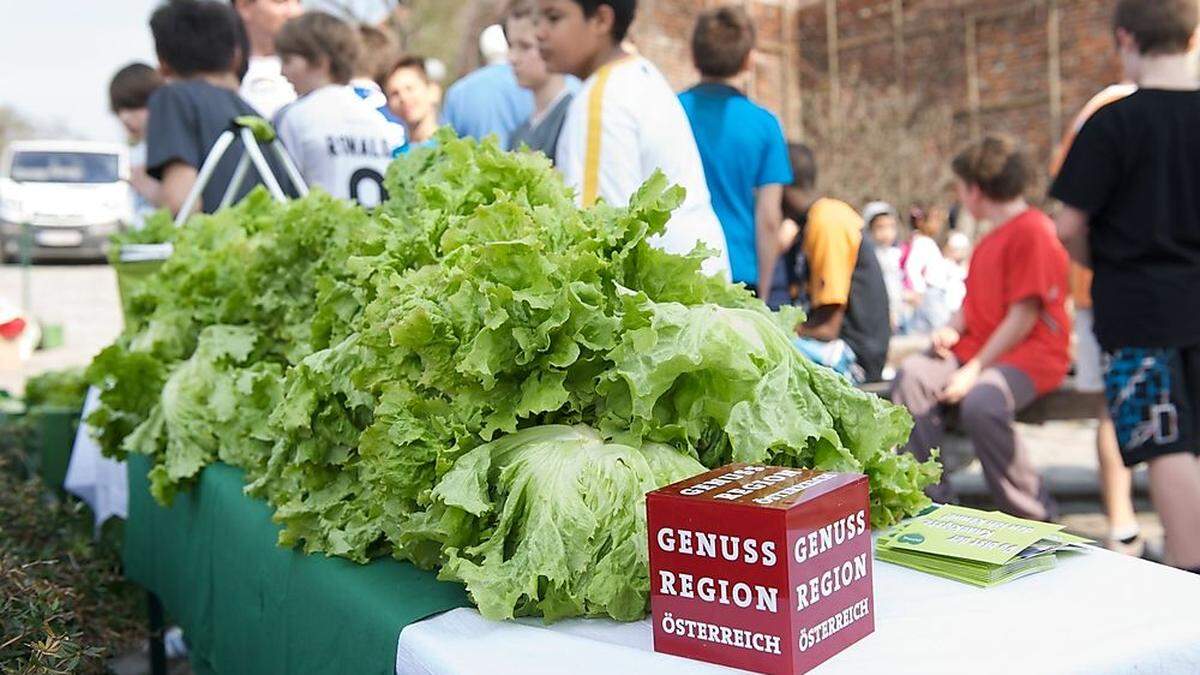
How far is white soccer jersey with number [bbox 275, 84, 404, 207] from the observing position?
4.18 meters

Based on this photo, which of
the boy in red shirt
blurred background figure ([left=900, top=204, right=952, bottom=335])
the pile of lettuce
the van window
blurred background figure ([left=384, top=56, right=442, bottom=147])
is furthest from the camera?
the van window

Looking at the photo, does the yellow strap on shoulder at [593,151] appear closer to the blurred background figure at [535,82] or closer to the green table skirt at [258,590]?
the blurred background figure at [535,82]

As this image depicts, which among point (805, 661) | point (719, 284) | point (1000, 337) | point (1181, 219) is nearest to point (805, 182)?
point (1000, 337)

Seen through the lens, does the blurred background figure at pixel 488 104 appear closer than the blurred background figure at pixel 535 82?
No

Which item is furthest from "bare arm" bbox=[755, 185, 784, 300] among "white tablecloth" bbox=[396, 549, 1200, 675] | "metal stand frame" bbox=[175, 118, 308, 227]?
"white tablecloth" bbox=[396, 549, 1200, 675]

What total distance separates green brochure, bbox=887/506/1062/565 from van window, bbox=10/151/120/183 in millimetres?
18635

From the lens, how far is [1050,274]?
4605 millimetres

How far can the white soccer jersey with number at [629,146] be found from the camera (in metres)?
2.96

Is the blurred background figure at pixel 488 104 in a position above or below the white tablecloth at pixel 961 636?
above

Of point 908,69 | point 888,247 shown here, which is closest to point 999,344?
point 888,247

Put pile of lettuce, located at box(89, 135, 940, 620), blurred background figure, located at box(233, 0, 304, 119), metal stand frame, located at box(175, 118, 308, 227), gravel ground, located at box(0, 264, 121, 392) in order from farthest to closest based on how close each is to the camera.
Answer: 1. gravel ground, located at box(0, 264, 121, 392)
2. blurred background figure, located at box(233, 0, 304, 119)
3. metal stand frame, located at box(175, 118, 308, 227)
4. pile of lettuce, located at box(89, 135, 940, 620)

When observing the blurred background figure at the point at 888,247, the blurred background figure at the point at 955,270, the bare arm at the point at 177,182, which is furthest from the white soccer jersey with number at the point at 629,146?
the blurred background figure at the point at 888,247

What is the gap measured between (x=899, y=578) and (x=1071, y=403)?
360 cm

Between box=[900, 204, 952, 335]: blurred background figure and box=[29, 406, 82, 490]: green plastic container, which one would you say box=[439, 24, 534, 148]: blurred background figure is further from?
box=[900, 204, 952, 335]: blurred background figure
